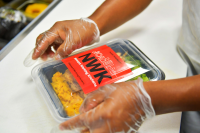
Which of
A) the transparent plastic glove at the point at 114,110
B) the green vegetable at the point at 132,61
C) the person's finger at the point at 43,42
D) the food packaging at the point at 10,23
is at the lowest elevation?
the transparent plastic glove at the point at 114,110

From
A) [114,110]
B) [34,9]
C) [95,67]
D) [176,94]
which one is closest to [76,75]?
[95,67]

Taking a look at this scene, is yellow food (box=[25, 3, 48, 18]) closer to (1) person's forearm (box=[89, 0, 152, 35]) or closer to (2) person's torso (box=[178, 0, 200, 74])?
(1) person's forearm (box=[89, 0, 152, 35])

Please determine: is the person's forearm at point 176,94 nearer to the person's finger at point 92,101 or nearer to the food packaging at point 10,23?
the person's finger at point 92,101

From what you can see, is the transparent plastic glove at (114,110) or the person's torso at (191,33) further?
the person's torso at (191,33)

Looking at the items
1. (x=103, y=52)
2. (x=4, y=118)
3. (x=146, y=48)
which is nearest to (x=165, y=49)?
(x=146, y=48)

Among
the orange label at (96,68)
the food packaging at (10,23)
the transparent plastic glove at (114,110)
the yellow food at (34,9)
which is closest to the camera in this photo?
the transparent plastic glove at (114,110)

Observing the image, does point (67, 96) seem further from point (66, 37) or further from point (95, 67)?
point (66, 37)

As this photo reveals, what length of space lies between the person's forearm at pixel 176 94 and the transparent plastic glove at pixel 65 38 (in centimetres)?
42

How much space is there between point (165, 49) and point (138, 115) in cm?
55

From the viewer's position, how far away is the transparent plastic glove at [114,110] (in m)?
0.52

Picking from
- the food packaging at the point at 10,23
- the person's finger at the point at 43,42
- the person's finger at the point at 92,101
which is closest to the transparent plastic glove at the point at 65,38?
the person's finger at the point at 43,42

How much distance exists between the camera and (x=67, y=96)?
62 cm

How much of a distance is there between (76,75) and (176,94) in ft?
1.25

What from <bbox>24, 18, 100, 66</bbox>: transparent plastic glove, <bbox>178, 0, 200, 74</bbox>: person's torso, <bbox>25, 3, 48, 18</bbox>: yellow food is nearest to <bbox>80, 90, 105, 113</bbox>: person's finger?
<bbox>24, 18, 100, 66</bbox>: transparent plastic glove
